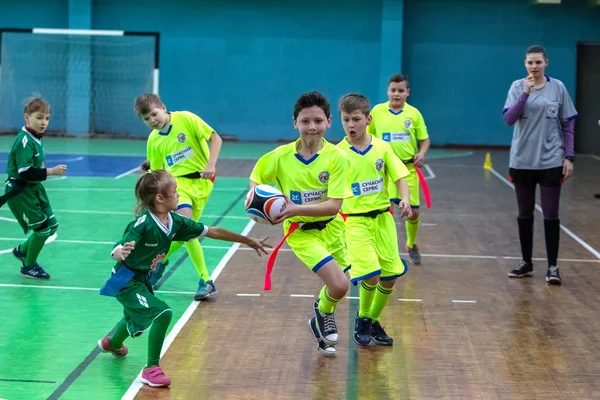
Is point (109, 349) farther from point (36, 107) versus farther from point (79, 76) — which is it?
point (79, 76)

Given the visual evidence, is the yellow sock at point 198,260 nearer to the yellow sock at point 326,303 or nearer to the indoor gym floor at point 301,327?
the indoor gym floor at point 301,327

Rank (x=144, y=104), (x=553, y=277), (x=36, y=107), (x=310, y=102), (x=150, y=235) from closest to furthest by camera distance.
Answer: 1. (x=150, y=235)
2. (x=310, y=102)
3. (x=144, y=104)
4. (x=36, y=107)
5. (x=553, y=277)

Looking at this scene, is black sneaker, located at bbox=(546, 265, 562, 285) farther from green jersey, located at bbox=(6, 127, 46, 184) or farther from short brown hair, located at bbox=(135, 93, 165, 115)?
green jersey, located at bbox=(6, 127, 46, 184)

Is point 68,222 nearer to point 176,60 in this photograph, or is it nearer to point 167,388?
point 167,388

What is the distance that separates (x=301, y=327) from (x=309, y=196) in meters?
1.39

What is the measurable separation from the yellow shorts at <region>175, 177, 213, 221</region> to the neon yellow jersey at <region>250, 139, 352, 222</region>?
1995 millimetres

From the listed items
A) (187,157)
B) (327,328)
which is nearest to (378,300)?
(327,328)

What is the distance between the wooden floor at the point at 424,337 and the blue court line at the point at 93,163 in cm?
852

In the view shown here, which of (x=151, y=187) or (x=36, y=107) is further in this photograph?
(x=36, y=107)

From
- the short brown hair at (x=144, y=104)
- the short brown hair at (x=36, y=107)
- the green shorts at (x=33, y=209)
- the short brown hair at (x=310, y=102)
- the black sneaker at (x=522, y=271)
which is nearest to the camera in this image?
the short brown hair at (x=310, y=102)

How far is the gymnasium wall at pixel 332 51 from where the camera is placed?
25.4m

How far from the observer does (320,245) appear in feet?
21.0

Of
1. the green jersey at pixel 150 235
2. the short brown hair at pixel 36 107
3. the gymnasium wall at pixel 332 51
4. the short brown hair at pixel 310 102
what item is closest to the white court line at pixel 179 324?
the green jersey at pixel 150 235

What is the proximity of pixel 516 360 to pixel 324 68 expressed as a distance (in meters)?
20.2
